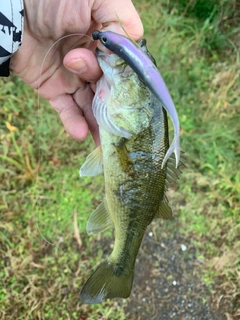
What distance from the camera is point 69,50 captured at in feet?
6.27

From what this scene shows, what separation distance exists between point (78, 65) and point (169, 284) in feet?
5.80

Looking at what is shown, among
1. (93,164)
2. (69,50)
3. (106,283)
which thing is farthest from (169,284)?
(69,50)

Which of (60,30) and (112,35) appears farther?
(60,30)

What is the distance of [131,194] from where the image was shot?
1622mm

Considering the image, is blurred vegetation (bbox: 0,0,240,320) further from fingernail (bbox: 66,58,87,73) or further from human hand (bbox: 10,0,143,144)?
fingernail (bbox: 66,58,87,73)

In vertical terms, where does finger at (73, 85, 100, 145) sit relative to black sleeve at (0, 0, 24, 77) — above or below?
below

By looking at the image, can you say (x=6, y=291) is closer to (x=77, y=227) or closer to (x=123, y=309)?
(x=77, y=227)

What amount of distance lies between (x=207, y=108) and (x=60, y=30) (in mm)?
1908

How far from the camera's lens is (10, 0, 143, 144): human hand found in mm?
1647

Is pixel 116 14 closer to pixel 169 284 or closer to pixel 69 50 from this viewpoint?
pixel 69 50

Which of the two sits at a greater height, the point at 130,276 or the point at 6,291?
the point at 130,276

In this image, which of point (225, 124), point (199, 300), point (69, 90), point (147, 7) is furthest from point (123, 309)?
point (147, 7)

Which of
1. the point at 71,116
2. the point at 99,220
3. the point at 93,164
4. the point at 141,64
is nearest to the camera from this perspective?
the point at 141,64

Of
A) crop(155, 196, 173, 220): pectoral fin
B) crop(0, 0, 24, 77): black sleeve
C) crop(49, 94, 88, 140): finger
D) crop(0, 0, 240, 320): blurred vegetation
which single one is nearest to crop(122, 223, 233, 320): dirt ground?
crop(0, 0, 240, 320): blurred vegetation
